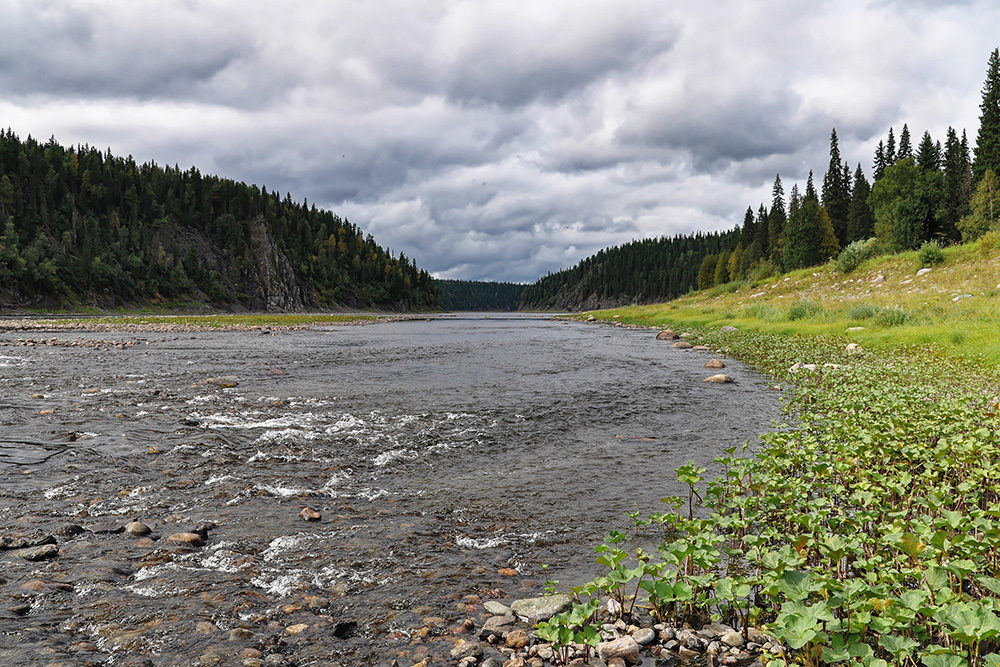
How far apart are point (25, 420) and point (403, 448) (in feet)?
33.7

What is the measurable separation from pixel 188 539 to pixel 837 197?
125504 millimetres

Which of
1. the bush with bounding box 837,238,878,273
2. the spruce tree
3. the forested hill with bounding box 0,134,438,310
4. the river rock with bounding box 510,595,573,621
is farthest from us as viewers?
the forested hill with bounding box 0,134,438,310

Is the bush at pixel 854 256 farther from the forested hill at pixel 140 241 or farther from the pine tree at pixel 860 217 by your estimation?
the forested hill at pixel 140 241

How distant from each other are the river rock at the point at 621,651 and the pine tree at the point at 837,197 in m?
119

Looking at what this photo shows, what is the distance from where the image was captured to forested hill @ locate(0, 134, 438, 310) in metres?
108

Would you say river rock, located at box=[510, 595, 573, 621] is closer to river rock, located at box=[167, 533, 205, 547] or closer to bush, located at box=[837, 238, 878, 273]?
river rock, located at box=[167, 533, 205, 547]

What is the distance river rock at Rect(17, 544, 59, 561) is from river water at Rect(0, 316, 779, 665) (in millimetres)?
108

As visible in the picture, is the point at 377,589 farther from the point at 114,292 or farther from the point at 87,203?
the point at 87,203

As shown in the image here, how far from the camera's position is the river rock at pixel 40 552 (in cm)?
616

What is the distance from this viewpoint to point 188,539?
675cm

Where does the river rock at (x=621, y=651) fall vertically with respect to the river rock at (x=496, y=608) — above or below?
above

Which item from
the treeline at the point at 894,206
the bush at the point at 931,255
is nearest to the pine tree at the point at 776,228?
the treeline at the point at 894,206

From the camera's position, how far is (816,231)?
87812 mm

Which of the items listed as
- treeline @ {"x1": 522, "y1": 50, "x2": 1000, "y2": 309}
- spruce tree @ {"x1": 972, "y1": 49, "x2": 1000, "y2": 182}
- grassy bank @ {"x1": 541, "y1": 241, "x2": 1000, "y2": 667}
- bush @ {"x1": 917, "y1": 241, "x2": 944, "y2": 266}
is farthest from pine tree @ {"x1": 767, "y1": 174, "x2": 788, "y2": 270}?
grassy bank @ {"x1": 541, "y1": 241, "x2": 1000, "y2": 667}
